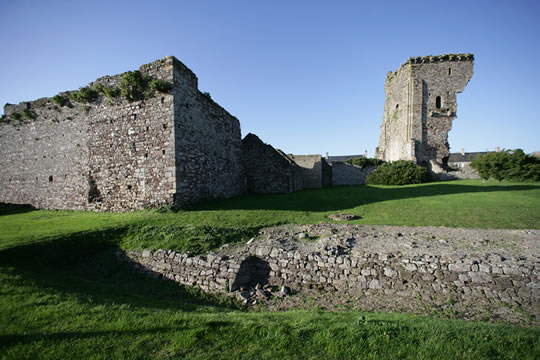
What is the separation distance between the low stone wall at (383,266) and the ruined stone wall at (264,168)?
1113cm

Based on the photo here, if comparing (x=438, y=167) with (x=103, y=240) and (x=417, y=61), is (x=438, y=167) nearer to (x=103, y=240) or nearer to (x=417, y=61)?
(x=417, y=61)

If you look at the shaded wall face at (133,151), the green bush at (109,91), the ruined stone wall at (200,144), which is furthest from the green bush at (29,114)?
the ruined stone wall at (200,144)

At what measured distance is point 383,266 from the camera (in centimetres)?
652

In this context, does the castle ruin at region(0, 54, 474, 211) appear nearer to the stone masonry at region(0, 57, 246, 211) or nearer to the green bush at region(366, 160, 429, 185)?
the stone masonry at region(0, 57, 246, 211)

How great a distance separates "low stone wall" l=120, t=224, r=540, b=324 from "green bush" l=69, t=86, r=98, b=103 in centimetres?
1059

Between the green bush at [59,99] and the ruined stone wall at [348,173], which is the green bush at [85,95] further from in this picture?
the ruined stone wall at [348,173]

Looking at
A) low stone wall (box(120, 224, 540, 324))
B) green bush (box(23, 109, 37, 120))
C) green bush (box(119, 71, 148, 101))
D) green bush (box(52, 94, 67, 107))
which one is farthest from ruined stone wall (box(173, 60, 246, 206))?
green bush (box(23, 109, 37, 120))

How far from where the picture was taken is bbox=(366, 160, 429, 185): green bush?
25156 millimetres

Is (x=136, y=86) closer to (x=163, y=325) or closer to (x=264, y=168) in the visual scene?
(x=264, y=168)

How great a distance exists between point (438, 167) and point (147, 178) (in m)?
33.6

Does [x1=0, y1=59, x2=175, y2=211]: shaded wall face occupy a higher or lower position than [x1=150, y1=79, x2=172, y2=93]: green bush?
lower

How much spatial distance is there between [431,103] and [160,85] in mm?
35938

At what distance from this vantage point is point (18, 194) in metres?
16.0

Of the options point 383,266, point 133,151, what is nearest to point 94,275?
point 133,151
